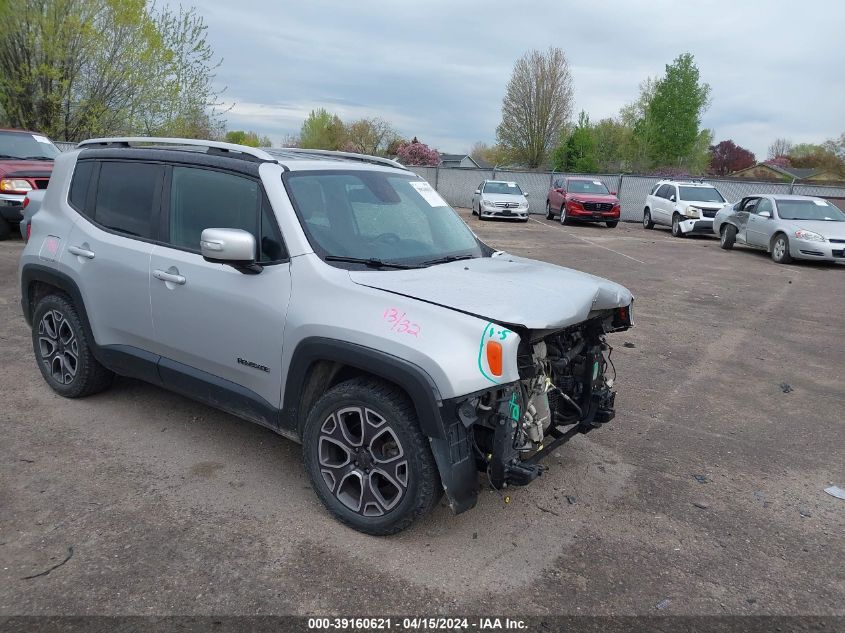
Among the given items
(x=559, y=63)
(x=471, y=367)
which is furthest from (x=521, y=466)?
(x=559, y=63)

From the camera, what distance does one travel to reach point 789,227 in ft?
49.8

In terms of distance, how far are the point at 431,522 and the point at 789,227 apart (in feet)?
48.6

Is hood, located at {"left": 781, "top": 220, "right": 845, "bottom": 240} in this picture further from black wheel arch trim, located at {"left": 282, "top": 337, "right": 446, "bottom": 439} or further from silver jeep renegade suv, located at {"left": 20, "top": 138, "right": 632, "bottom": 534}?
black wheel arch trim, located at {"left": 282, "top": 337, "right": 446, "bottom": 439}

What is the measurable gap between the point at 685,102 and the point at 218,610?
58002 millimetres

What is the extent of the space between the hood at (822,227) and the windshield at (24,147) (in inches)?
632

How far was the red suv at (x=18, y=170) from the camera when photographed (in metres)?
11.2

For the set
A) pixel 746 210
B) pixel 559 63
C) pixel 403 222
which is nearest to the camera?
pixel 403 222

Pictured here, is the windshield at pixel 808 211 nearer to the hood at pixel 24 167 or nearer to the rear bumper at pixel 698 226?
the rear bumper at pixel 698 226

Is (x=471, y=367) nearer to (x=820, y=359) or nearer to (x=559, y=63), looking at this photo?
(x=820, y=359)

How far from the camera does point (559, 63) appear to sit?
58.0 meters

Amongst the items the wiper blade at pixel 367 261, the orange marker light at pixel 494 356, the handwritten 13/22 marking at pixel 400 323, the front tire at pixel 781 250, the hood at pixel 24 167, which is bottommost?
the front tire at pixel 781 250

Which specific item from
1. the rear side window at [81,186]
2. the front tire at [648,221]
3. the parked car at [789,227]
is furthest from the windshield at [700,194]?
the rear side window at [81,186]

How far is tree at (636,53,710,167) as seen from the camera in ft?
174

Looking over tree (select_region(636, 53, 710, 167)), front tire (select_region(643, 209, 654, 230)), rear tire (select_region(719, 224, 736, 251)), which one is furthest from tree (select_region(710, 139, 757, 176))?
rear tire (select_region(719, 224, 736, 251))
